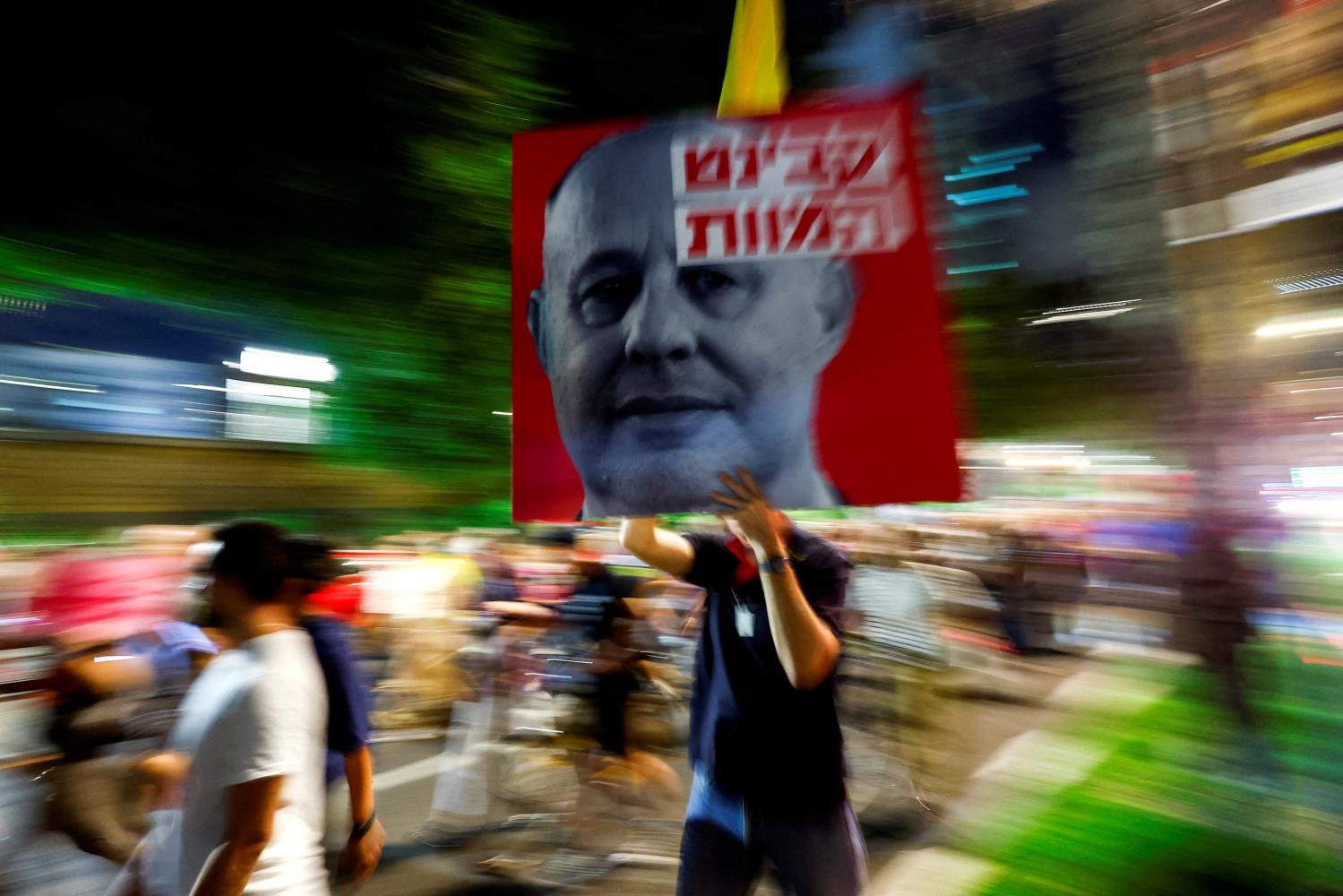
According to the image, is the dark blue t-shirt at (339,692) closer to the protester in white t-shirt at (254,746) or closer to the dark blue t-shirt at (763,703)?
the protester in white t-shirt at (254,746)

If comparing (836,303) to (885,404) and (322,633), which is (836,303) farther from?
(322,633)

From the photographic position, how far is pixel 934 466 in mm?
1408

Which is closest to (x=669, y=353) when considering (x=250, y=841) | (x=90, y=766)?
(x=250, y=841)

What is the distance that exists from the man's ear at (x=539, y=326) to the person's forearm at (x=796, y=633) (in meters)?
0.65

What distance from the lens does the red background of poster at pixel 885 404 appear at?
1.42 metres

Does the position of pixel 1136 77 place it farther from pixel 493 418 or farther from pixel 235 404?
pixel 235 404

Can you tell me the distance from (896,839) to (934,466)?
4393mm

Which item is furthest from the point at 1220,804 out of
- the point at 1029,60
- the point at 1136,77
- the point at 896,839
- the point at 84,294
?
the point at 896,839

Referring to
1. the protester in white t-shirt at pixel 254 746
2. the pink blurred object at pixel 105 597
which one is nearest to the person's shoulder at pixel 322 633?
the protester in white t-shirt at pixel 254 746

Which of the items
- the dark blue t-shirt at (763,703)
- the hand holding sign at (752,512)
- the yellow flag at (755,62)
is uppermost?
the yellow flag at (755,62)

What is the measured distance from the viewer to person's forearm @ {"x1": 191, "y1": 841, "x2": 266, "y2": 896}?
5.53 ft

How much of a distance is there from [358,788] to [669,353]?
1.78 m

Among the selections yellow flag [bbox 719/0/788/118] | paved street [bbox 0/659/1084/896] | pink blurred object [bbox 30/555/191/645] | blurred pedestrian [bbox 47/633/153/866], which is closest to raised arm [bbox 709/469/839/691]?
yellow flag [bbox 719/0/788/118]

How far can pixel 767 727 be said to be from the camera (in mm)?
1951
